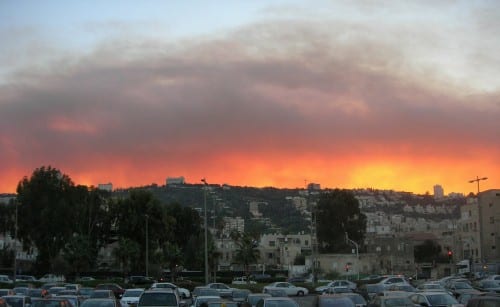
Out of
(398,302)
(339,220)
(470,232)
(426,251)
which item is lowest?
(426,251)

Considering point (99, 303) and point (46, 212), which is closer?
point (99, 303)

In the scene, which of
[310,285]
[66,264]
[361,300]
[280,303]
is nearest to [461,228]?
[310,285]

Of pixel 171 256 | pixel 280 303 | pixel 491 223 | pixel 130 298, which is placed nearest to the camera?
pixel 280 303

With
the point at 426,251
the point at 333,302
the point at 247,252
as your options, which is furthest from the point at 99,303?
the point at 426,251

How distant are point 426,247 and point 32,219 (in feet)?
304

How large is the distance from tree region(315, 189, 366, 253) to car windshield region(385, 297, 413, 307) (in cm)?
9382

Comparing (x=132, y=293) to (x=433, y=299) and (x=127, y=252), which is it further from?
(x=127, y=252)

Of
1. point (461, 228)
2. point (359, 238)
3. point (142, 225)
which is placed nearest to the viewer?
point (142, 225)

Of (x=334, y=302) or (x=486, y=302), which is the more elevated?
(x=486, y=302)

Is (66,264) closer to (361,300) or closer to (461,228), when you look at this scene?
(361,300)

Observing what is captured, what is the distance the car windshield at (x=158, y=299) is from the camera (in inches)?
901

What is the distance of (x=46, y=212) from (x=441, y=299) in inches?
2699

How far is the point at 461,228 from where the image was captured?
436ft

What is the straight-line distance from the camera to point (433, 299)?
28.5m
